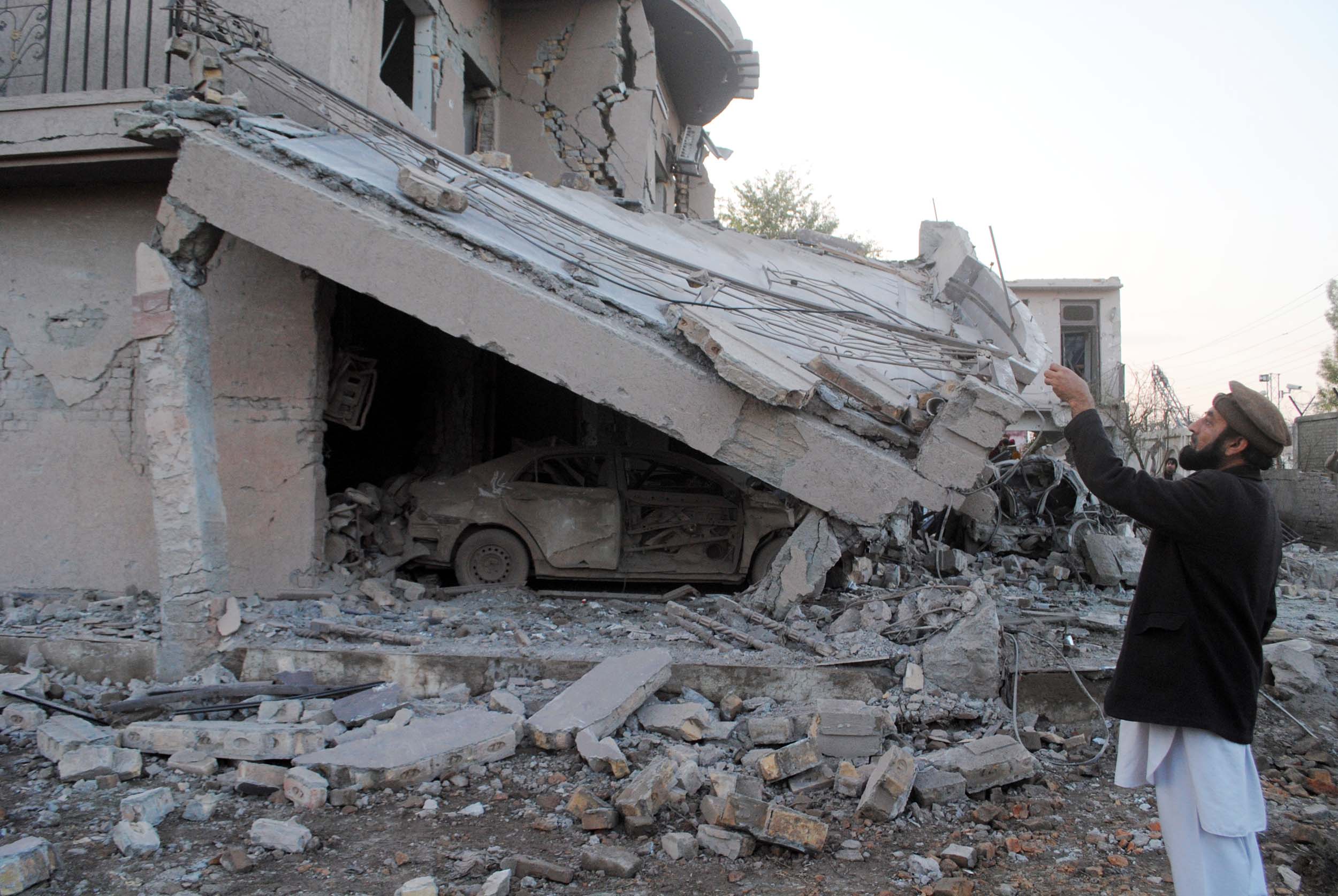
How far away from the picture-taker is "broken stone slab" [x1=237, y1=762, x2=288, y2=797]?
13.2ft

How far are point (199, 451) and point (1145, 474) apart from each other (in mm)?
5339

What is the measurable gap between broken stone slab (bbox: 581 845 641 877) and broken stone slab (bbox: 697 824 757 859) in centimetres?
28

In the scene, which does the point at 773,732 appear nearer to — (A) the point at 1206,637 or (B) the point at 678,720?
(B) the point at 678,720

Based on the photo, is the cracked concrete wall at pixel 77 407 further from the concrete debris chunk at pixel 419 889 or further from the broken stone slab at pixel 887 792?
the broken stone slab at pixel 887 792

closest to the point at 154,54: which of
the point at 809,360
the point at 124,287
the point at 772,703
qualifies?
the point at 124,287

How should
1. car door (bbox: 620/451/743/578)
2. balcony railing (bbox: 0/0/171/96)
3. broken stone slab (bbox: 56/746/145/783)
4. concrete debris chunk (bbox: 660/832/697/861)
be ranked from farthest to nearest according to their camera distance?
car door (bbox: 620/451/743/578)
balcony railing (bbox: 0/0/171/96)
broken stone slab (bbox: 56/746/145/783)
concrete debris chunk (bbox: 660/832/697/861)

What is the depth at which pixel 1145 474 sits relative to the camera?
102 inches

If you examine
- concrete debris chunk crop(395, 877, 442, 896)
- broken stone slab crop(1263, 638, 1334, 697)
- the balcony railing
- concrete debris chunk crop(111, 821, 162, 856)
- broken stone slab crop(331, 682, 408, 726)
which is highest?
the balcony railing

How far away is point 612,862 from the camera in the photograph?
332 cm

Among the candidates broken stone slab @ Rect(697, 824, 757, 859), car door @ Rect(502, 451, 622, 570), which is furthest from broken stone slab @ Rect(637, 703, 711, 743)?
car door @ Rect(502, 451, 622, 570)

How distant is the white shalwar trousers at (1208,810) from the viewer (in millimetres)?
2484

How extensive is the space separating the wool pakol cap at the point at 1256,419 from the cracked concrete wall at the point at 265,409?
6.17 meters

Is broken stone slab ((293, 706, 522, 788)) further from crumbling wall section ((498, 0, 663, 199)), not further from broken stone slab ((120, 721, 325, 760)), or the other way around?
crumbling wall section ((498, 0, 663, 199))

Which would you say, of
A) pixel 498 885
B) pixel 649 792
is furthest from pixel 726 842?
pixel 498 885
